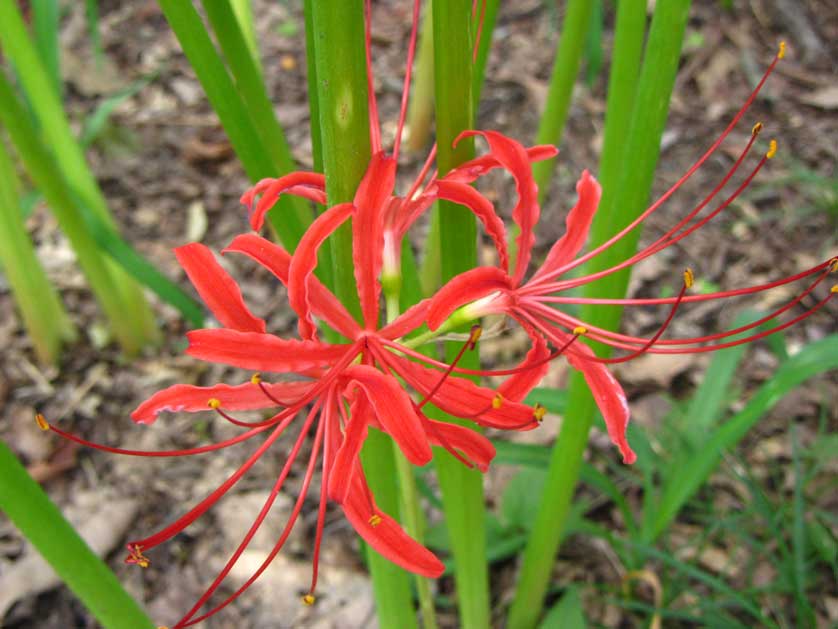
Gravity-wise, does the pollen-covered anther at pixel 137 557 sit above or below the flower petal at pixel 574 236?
below

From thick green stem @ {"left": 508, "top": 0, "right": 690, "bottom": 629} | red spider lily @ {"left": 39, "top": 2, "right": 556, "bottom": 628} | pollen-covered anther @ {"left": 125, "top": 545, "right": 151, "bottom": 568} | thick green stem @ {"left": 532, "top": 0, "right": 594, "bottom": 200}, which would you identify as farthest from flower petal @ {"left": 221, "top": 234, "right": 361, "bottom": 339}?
thick green stem @ {"left": 532, "top": 0, "right": 594, "bottom": 200}

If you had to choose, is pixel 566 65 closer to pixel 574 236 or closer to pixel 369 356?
pixel 574 236

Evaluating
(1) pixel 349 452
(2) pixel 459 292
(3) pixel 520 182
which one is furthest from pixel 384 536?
(3) pixel 520 182

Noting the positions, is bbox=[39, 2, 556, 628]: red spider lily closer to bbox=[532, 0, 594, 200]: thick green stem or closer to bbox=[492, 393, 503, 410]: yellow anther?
bbox=[492, 393, 503, 410]: yellow anther

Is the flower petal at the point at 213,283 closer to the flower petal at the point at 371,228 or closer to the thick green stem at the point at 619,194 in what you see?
the flower petal at the point at 371,228

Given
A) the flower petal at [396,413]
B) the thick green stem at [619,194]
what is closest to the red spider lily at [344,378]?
the flower petal at [396,413]

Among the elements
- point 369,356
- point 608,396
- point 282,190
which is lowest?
point 608,396
